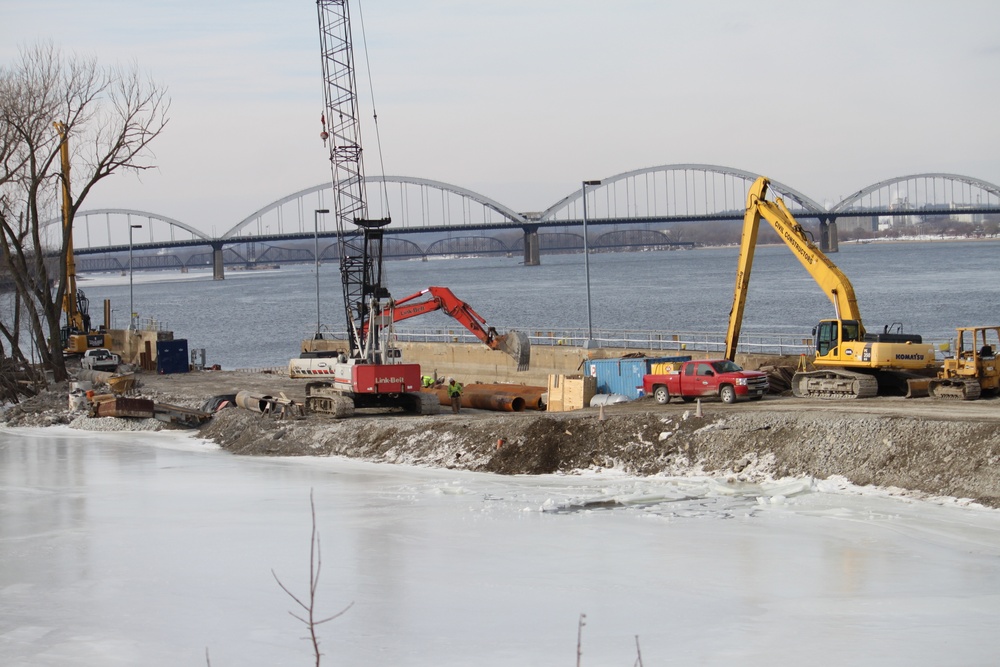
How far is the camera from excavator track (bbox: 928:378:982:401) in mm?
30078

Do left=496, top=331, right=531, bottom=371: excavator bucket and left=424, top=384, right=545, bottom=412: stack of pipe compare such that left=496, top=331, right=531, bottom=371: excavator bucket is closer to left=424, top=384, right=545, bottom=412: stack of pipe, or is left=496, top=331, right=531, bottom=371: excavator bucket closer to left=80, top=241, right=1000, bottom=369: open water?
left=424, top=384, right=545, bottom=412: stack of pipe

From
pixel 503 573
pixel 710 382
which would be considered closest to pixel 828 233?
pixel 710 382

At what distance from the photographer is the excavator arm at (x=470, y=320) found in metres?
36.5

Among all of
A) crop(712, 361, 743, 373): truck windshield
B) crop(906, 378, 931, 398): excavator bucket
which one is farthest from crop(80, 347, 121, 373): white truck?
crop(906, 378, 931, 398): excavator bucket

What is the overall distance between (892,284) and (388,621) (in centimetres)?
12849

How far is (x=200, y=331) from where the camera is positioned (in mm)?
115562

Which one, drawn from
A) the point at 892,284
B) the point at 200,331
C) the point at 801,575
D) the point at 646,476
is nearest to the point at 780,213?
the point at 646,476

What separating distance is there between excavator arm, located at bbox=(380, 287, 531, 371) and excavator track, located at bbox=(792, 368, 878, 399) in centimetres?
848

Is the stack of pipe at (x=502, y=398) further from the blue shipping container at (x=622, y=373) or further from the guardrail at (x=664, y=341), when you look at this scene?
the guardrail at (x=664, y=341)

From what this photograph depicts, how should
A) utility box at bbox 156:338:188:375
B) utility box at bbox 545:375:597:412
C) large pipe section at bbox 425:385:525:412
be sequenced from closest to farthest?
utility box at bbox 545:375:597:412
large pipe section at bbox 425:385:525:412
utility box at bbox 156:338:188:375

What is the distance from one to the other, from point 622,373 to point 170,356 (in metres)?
31.6

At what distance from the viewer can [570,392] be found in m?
38.7

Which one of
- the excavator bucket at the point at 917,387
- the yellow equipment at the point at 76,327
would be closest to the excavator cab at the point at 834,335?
the excavator bucket at the point at 917,387

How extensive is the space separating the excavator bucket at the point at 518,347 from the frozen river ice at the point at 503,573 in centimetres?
894
